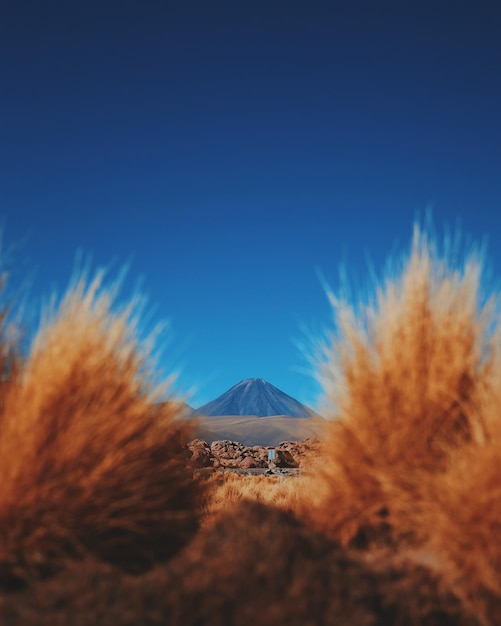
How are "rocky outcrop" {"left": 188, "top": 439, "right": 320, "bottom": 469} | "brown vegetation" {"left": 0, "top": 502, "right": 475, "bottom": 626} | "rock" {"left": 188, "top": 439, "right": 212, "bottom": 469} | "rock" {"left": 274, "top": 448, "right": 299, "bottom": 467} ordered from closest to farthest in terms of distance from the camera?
1. "brown vegetation" {"left": 0, "top": 502, "right": 475, "bottom": 626}
2. "rock" {"left": 188, "top": 439, "right": 212, "bottom": 469}
3. "rocky outcrop" {"left": 188, "top": 439, "right": 320, "bottom": 469}
4. "rock" {"left": 274, "top": 448, "right": 299, "bottom": 467}

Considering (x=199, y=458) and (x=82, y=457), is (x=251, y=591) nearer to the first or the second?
(x=82, y=457)

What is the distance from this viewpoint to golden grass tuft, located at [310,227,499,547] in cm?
290

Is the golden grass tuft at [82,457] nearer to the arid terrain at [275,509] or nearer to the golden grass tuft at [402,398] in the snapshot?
the arid terrain at [275,509]

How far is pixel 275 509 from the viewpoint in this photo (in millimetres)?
3018

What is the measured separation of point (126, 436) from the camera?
295 centimetres

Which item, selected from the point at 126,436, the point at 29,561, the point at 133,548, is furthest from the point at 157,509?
the point at 29,561

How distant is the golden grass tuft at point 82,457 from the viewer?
2.51 meters

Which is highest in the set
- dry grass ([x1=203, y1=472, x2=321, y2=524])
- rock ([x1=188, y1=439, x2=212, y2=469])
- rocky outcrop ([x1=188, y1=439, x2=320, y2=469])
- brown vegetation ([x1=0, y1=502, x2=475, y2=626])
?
rocky outcrop ([x1=188, y1=439, x2=320, y2=469])

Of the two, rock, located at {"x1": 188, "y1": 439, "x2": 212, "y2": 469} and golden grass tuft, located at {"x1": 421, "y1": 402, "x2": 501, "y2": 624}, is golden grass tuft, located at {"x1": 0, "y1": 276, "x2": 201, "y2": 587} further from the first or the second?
rock, located at {"x1": 188, "y1": 439, "x2": 212, "y2": 469}

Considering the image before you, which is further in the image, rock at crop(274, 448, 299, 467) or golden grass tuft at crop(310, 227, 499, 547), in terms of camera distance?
rock at crop(274, 448, 299, 467)

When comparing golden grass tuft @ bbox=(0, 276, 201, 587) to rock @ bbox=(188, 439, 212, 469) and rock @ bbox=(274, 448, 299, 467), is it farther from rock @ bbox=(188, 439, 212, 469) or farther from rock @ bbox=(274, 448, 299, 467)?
rock @ bbox=(274, 448, 299, 467)

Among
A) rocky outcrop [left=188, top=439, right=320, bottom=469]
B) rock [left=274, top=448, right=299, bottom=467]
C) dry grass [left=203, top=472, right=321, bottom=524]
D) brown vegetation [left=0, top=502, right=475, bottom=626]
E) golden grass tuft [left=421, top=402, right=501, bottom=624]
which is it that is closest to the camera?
brown vegetation [left=0, top=502, right=475, bottom=626]

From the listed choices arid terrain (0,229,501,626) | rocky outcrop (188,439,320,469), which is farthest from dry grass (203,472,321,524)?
rocky outcrop (188,439,320,469)

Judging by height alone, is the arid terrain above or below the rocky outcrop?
below
